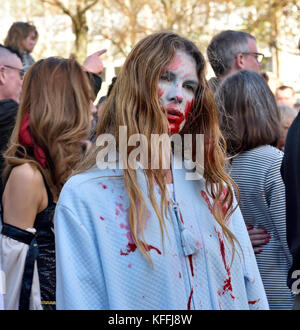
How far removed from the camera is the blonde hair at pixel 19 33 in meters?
6.70

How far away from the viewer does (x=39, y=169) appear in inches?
122

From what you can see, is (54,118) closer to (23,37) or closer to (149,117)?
(149,117)

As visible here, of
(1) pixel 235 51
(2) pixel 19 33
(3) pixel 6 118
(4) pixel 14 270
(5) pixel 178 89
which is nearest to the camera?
(5) pixel 178 89

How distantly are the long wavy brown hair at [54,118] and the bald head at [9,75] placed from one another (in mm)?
1098

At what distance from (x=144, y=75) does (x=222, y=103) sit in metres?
1.20

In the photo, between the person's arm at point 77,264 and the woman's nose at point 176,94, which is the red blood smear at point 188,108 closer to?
the woman's nose at point 176,94

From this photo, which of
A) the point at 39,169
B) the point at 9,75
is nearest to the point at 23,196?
the point at 39,169

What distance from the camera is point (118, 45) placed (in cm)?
1811

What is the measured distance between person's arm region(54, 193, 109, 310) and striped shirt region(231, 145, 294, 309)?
1326mm

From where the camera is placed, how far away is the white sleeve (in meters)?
2.98

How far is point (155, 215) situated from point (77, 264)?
32cm

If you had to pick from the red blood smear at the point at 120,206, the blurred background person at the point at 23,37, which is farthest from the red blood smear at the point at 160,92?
the blurred background person at the point at 23,37
